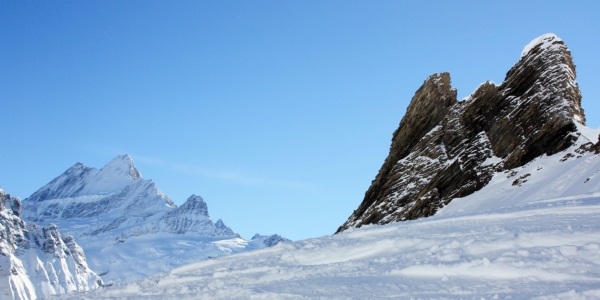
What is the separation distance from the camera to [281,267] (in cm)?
1347

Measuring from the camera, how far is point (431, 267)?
34.3 feet

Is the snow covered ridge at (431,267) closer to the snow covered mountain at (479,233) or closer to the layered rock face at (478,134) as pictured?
the snow covered mountain at (479,233)

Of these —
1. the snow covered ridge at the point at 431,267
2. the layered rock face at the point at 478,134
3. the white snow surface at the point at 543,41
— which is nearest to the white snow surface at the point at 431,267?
the snow covered ridge at the point at 431,267

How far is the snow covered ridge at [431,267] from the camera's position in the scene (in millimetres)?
8734

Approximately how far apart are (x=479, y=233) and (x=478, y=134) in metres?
30.7

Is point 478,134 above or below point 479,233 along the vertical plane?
above

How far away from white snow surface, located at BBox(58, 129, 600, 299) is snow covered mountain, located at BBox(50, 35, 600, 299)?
0.12ft

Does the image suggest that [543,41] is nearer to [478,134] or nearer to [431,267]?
[478,134]

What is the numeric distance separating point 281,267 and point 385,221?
28756mm

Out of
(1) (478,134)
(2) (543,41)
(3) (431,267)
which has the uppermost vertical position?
(2) (543,41)

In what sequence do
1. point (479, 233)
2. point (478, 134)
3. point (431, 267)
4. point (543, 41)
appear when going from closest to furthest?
point (431, 267), point (479, 233), point (478, 134), point (543, 41)

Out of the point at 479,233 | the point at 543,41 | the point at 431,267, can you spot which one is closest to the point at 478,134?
the point at 543,41

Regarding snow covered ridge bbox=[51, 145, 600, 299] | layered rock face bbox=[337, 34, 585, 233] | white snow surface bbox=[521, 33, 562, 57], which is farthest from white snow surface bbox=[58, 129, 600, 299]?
white snow surface bbox=[521, 33, 562, 57]

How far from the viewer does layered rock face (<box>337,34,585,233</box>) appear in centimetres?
3791
